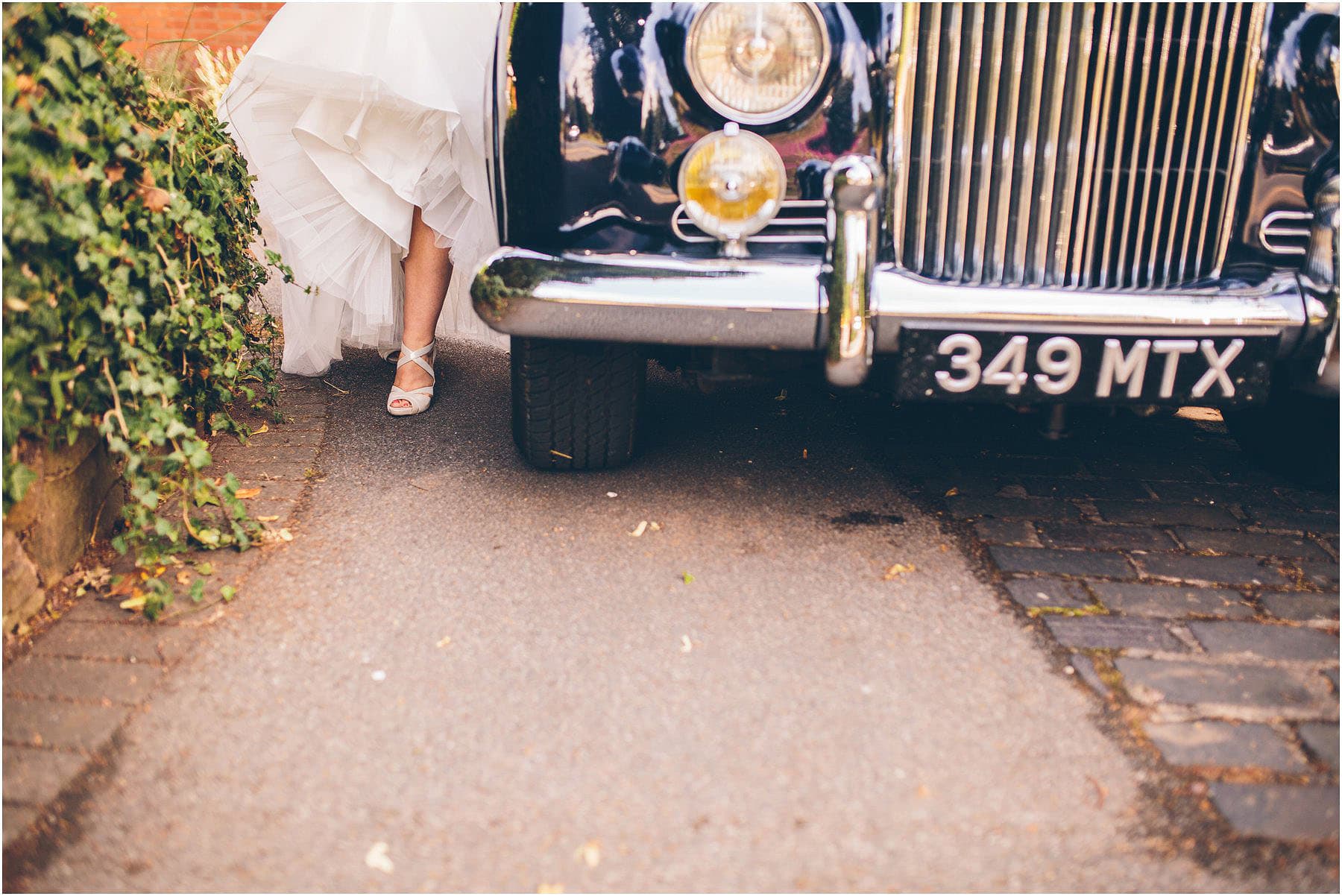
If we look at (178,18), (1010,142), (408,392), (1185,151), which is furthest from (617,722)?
(178,18)

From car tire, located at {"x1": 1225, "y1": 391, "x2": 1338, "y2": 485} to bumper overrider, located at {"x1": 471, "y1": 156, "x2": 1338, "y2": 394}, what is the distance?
0.51m

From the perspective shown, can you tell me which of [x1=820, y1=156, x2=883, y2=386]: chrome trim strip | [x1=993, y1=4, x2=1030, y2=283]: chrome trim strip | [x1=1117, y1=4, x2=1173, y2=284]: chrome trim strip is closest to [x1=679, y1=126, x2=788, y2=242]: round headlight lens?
[x1=820, y1=156, x2=883, y2=386]: chrome trim strip

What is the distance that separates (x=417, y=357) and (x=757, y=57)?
160 centimetres

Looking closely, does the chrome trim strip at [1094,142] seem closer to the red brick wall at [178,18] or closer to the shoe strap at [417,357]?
the shoe strap at [417,357]

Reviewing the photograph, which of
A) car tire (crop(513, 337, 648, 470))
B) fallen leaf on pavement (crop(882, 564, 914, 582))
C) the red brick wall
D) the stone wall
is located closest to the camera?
the stone wall

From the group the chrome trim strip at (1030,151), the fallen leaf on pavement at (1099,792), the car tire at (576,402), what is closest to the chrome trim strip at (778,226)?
the car tire at (576,402)

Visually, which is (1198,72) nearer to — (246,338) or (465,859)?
(465,859)

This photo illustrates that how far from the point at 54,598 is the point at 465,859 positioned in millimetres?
→ 1084

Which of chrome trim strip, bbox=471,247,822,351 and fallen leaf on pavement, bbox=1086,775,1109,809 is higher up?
chrome trim strip, bbox=471,247,822,351

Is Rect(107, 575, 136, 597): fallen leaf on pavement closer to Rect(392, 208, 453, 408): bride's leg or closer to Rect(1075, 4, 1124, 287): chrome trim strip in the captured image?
Rect(392, 208, 453, 408): bride's leg

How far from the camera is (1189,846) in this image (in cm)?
132

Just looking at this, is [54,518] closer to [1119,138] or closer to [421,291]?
[421,291]

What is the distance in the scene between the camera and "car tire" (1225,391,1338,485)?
242cm

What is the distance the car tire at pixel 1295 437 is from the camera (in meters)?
2.42
